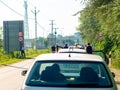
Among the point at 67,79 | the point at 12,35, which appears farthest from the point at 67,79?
the point at 12,35

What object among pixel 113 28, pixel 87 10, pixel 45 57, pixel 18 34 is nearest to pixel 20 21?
pixel 18 34

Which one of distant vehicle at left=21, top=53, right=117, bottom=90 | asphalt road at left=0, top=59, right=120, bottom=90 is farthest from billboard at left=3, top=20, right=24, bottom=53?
distant vehicle at left=21, top=53, right=117, bottom=90

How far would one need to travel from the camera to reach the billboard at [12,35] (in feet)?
204

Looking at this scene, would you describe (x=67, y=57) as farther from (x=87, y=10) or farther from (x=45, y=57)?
(x=87, y=10)

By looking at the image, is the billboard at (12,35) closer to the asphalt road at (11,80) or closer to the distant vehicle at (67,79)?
→ the asphalt road at (11,80)

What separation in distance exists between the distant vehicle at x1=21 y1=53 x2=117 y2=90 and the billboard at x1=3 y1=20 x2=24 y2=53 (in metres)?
53.4

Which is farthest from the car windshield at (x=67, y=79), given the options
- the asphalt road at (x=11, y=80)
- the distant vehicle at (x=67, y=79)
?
the asphalt road at (x=11, y=80)

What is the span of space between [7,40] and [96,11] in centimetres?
3681

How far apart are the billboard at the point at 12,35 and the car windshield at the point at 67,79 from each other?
53.4 m

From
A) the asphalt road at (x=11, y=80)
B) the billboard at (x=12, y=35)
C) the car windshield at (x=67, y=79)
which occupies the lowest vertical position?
the asphalt road at (x=11, y=80)

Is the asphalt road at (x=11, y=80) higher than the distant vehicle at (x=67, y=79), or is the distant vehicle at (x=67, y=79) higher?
the distant vehicle at (x=67, y=79)

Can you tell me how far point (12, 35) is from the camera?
207 ft

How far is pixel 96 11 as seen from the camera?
27469 millimetres

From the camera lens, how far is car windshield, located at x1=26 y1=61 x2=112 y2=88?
8.17 metres
